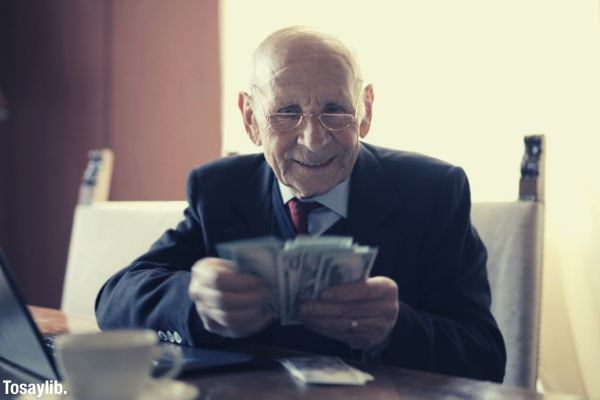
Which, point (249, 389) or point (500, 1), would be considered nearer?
point (249, 389)

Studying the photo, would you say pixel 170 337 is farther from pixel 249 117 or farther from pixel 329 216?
pixel 249 117

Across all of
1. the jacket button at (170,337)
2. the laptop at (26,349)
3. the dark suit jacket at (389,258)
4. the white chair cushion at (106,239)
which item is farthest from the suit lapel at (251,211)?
the white chair cushion at (106,239)

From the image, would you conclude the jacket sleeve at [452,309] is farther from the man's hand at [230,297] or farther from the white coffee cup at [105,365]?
the white coffee cup at [105,365]

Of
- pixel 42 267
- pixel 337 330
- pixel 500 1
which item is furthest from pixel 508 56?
pixel 42 267

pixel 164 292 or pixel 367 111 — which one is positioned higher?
pixel 367 111

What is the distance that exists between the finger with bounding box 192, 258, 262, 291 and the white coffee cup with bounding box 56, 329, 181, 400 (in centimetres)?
26

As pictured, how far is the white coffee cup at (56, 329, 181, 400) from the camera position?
26.2 inches

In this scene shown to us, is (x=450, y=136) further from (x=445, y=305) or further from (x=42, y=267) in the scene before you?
(x=42, y=267)

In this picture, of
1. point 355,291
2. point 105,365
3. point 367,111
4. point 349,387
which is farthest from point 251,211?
point 105,365

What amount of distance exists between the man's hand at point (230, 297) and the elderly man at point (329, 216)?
0.15 m

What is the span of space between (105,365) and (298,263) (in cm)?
29

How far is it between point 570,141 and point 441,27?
559mm

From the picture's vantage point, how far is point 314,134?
1342 millimetres

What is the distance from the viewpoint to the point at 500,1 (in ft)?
6.79
